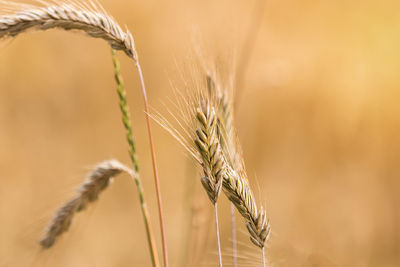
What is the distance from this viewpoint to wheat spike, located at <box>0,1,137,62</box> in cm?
80

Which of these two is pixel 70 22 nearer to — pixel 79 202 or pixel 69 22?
pixel 69 22

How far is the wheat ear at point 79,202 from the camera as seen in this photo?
101cm

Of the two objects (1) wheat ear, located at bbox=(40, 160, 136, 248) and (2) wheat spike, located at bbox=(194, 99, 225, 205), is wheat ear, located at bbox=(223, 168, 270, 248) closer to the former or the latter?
(2) wheat spike, located at bbox=(194, 99, 225, 205)

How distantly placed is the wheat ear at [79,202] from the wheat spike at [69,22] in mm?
289

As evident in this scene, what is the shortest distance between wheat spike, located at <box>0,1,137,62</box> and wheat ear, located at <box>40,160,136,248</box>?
29 centimetres

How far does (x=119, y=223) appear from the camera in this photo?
313cm

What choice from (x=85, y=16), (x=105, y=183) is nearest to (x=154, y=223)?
(x=105, y=183)

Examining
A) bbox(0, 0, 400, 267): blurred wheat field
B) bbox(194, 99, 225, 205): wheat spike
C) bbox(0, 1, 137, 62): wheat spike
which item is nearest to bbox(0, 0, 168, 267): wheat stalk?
bbox(0, 1, 137, 62): wheat spike

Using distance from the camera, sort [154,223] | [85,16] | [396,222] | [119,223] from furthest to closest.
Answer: [154,223]
[119,223]
[396,222]
[85,16]

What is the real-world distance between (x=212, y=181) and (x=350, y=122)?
313 cm

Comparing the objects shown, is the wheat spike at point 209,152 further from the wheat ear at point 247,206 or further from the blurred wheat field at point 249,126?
the blurred wheat field at point 249,126

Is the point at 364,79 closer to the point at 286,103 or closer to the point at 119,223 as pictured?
the point at 286,103

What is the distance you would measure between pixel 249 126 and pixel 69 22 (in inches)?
111

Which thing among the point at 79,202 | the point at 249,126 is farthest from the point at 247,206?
the point at 249,126
